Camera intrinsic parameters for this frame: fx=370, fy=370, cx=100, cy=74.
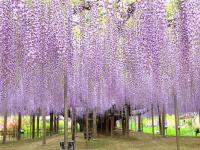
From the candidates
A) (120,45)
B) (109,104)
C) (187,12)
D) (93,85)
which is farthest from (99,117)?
(187,12)

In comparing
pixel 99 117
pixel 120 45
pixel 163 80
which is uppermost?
pixel 120 45

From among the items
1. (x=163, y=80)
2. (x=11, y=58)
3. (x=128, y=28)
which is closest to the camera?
(x=11, y=58)

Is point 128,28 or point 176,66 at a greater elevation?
point 128,28

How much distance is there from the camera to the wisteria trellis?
923 cm

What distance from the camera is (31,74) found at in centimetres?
1184

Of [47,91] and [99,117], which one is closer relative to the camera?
[47,91]

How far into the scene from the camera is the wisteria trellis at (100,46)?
9.23m

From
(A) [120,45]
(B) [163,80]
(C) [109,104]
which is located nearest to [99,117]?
(C) [109,104]

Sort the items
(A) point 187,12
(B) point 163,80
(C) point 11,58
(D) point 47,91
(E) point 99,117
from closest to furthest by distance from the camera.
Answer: (A) point 187,12 < (C) point 11,58 < (B) point 163,80 < (D) point 47,91 < (E) point 99,117

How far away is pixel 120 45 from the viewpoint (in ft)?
40.5

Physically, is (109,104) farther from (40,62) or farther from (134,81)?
(40,62)

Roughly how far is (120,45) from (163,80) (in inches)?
103

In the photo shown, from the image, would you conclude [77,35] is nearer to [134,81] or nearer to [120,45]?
[120,45]

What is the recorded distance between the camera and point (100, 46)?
1216 centimetres
